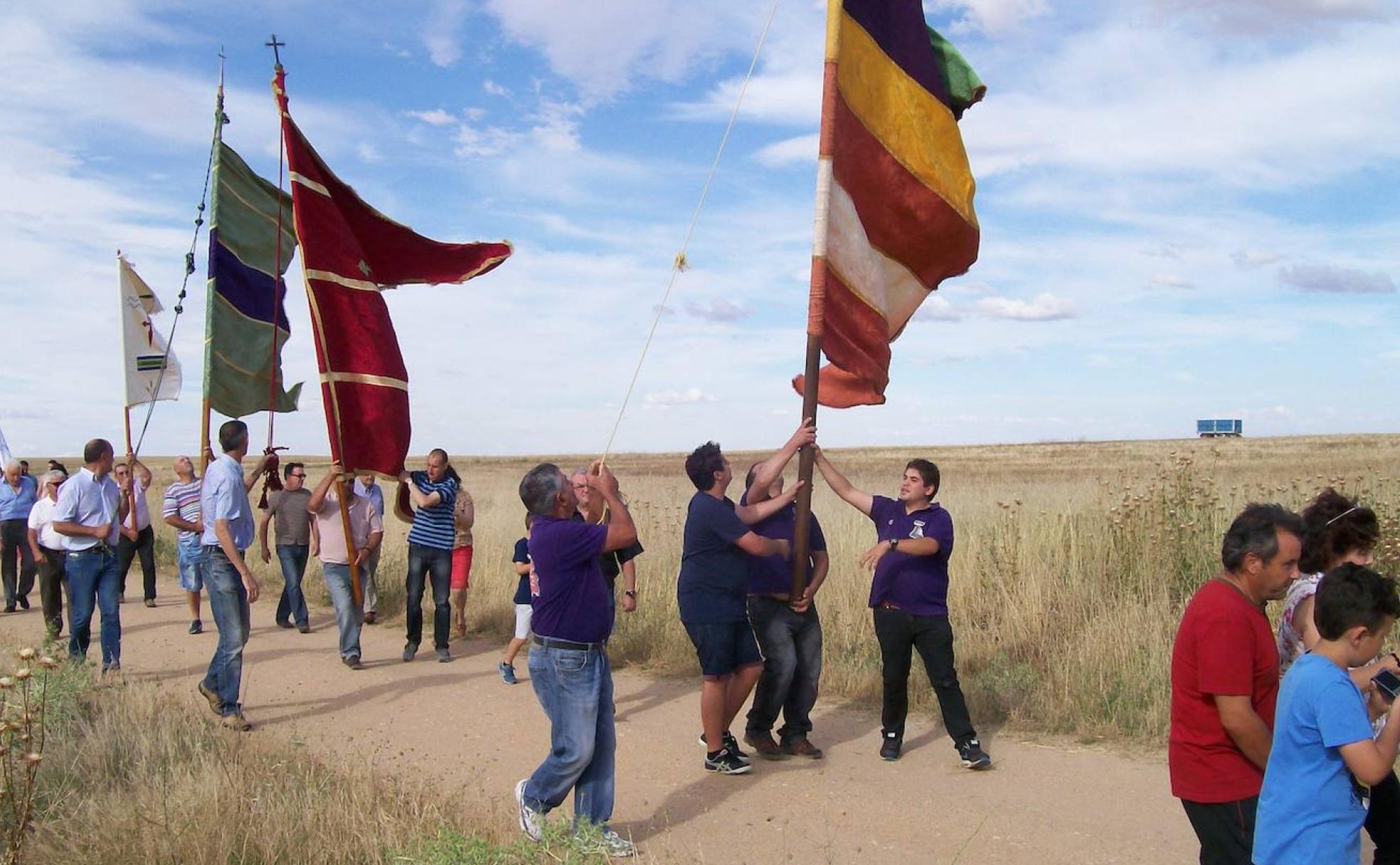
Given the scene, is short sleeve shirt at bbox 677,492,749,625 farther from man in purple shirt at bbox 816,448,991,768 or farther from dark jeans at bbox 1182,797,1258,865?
dark jeans at bbox 1182,797,1258,865

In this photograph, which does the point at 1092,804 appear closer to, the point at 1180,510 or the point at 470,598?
the point at 1180,510

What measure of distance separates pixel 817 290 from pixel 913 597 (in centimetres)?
186

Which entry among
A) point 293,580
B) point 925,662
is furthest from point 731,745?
point 293,580

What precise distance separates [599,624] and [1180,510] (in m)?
6.58

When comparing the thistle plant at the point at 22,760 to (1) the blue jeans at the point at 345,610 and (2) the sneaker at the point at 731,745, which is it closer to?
(2) the sneaker at the point at 731,745

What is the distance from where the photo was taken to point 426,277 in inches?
369

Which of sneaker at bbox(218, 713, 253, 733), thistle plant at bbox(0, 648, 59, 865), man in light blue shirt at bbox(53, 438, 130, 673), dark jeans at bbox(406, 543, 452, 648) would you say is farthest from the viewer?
dark jeans at bbox(406, 543, 452, 648)

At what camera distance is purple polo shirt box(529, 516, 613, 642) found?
5.27 m

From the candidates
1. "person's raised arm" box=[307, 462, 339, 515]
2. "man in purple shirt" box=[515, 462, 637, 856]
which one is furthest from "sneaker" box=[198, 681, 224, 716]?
"man in purple shirt" box=[515, 462, 637, 856]

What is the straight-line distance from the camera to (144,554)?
1424cm

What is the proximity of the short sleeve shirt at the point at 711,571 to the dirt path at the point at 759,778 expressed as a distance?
0.98 meters

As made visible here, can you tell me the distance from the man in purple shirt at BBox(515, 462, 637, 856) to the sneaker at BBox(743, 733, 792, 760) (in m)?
1.89

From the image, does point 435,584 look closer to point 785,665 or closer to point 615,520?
point 785,665

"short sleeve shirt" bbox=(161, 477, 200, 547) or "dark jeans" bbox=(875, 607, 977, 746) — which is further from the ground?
"short sleeve shirt" bbox=(161, 477, 200, 547)
